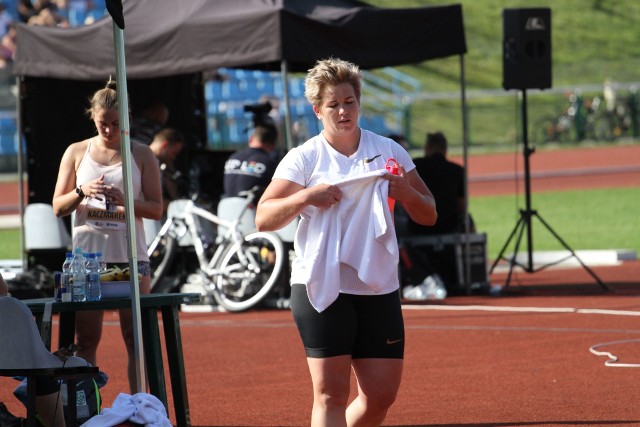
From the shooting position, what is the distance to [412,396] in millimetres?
8164

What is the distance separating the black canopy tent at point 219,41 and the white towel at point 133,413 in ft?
22.6

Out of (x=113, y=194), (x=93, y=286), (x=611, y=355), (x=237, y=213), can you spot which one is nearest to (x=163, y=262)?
(x=237, y=213)

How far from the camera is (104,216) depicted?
7.15 meters

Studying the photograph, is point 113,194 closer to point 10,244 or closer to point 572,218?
point 10,244

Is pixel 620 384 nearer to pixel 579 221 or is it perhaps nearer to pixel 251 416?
pixel 251 416

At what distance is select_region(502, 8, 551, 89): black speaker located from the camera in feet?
46.6

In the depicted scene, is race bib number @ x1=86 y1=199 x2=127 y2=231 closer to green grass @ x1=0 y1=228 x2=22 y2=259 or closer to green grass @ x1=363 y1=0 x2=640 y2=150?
green grass @ x1=0 y1=228 x2=22 y2=259

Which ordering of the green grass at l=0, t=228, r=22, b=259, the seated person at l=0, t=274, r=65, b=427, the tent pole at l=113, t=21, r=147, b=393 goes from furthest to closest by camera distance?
the green grass at l=0, t=228, r=22, b=259, the seated person at l=0, t=274, r=65, b=427, the tent pole at l=113, t=21, r=147, b=393

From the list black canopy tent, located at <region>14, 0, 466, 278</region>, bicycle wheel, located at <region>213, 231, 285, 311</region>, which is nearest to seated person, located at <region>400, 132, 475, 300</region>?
black canopy tent, located at <region>14, 0, 466, 278</region>

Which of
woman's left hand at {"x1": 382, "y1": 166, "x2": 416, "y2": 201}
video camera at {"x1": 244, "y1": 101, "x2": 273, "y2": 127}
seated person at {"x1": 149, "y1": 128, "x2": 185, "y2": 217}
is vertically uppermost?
video camera at {"x1": 244, "y1": 101, "x2": 273, "y2": 127}

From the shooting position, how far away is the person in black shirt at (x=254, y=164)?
13359mm

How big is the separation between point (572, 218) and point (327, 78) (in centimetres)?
1758

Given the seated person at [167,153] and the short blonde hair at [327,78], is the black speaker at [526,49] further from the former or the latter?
the short blonde hair at [327,78]

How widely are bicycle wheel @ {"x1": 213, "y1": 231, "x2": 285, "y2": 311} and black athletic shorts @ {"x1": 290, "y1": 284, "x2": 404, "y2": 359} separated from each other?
743 centimetres
